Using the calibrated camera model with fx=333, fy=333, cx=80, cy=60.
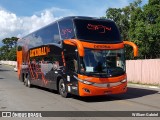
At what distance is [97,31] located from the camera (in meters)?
13.9

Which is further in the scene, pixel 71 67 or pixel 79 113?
pixel 71 67

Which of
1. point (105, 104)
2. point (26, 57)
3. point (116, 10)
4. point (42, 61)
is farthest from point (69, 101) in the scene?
point (116, 10)

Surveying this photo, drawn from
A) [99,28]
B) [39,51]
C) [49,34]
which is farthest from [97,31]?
[39,51]

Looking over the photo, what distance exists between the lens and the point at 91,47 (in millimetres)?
13227

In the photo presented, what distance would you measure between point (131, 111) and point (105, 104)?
6.59ft

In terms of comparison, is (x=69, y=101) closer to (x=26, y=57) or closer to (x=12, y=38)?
(x=26, y=57)

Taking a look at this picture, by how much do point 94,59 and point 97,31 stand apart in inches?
53.5

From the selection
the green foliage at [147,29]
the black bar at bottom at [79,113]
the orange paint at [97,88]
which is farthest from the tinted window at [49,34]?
the green foliage at [147,29]

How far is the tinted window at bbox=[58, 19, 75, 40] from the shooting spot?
13.9 meters

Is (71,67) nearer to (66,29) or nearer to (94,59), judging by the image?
(94,59)

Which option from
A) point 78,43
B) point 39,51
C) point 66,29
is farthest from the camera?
point 39,51

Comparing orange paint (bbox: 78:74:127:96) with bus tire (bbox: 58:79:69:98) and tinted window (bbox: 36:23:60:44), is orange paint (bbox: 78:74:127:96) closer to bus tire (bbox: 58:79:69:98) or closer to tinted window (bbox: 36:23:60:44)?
bus tire (bbox: 58:79:69:98)

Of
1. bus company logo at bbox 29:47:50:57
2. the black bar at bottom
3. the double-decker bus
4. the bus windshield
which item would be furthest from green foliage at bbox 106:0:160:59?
the black bar at bottom

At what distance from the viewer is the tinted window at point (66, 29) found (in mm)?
13891
